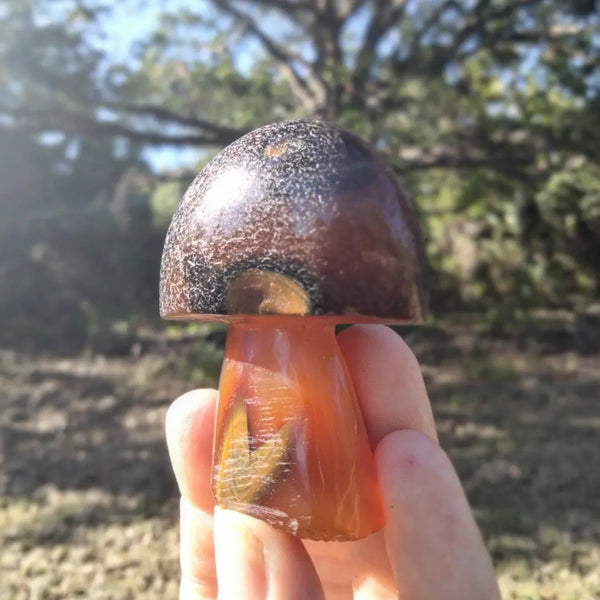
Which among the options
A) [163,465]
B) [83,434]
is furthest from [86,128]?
[163,465]

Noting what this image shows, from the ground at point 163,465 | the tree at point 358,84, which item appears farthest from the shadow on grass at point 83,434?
the tree at point 358,84

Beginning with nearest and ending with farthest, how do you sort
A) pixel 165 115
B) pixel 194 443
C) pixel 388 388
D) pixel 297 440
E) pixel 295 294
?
pixel 295 294, pixel 297 440, pixel 388 388, pixel 194 443, pixel 165 115

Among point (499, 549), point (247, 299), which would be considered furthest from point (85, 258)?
point (247, 299)

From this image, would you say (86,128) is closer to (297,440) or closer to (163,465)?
(163,465)

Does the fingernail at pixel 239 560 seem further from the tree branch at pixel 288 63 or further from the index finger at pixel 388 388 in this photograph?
the tree branch at pixel 288 63

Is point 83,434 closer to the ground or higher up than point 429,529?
closer to the ground

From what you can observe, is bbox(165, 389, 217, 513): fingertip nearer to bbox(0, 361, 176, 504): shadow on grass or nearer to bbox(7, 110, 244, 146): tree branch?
bbox(0, 361, 176, 504): shadow on grass
